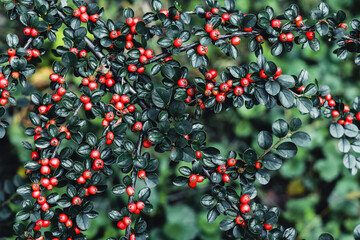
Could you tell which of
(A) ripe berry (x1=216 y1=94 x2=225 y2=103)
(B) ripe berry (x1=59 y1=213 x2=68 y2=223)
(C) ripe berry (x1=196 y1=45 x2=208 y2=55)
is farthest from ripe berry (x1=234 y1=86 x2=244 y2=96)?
Result: (B) ripe berry (x1=59 y1=213 x2=68 y2=223)

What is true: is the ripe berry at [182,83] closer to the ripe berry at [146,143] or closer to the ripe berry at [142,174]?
the ripe berry at [146,143]

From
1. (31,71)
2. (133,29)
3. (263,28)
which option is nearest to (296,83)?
(263,28)

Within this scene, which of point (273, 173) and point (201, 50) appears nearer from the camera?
point (201, 50)

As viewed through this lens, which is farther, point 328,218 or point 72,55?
point 328,218

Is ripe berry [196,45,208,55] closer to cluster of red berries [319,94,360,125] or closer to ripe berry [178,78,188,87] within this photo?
ripe berry [178,78,188,87]

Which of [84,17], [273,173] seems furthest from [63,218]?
[273,173]

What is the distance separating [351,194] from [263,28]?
6.64 ft

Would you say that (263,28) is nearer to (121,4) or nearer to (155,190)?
(155,190)

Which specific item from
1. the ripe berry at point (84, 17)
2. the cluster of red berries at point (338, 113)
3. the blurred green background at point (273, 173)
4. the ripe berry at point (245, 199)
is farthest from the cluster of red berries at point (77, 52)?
the blurred green background at point (273, 173)

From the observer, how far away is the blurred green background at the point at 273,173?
2.46 meters

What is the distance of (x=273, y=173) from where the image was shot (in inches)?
112

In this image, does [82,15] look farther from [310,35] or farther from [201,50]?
[310,35]

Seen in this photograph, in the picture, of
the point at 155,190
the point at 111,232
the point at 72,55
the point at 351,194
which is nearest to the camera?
the point at 72,55

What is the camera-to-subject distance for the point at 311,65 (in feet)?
9.58
